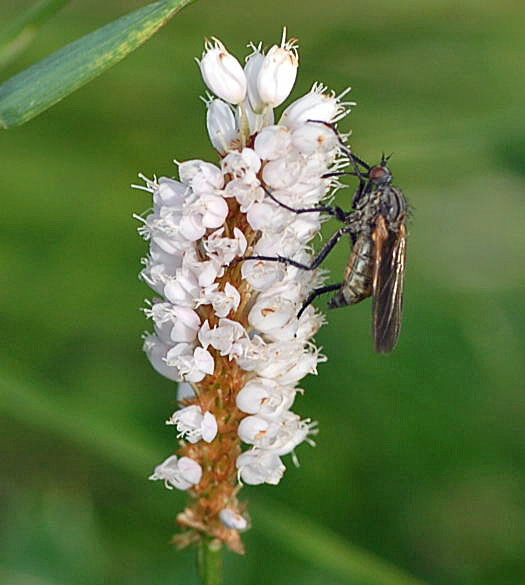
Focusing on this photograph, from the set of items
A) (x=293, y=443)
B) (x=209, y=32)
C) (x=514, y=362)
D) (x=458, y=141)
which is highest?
(x=209, y=32)

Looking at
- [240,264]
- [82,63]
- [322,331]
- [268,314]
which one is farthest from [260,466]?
[322,331]

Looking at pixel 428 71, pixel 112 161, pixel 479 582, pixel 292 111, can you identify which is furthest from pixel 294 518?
pixel 428 71

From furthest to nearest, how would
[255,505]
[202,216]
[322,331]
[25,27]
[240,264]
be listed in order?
1. [322,331]
2. [255,505]
3. [25,27]
4. [240,264]
5. [202,216]

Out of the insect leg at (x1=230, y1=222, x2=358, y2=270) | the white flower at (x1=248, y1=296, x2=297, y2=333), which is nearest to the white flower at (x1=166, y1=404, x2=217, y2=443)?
→ the white flower at (x1=248, y1=296, x2=297, y2=333)

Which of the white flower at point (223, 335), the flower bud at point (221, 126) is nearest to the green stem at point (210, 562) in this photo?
the white flower at point (223, 335)

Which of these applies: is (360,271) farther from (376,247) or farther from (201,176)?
(201,176)

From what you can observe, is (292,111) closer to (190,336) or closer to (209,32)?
(190,336)
